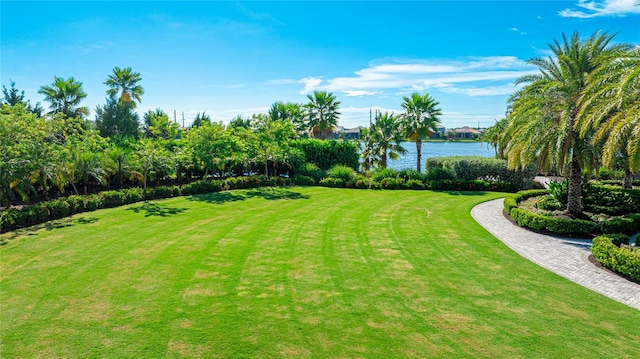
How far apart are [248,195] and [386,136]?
16.0 metres

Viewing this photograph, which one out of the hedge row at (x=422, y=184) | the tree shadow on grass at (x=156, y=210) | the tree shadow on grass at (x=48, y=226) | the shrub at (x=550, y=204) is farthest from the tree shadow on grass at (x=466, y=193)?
the tree shadow on grass at (x=48, y=226)

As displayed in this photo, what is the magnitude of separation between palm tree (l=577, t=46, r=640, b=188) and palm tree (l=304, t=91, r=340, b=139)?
28167mm

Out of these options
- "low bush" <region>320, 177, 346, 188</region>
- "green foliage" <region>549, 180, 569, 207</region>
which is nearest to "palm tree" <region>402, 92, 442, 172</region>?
"low bush" <region>320, 177, 346, 188</region>

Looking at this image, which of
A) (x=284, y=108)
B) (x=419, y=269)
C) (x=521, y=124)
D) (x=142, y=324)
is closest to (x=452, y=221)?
(x=521, y=124)

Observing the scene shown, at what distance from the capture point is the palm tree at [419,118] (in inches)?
1347

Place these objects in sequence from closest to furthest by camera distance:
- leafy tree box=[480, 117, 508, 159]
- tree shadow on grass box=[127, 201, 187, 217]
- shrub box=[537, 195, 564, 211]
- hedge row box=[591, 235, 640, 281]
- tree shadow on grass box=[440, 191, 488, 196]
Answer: hedge row box=[591, 235, 640, 281], tree shadow on grass box=[127, 201, 187, 217], shrub box=[537, 195, 564, 211], tree shadow on grass box=[440, 191, 488, 196], leafy tree box=[480, 117, 508, 159]

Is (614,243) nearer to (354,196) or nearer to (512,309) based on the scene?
(512,309)

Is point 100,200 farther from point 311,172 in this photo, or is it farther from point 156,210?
point 311,172

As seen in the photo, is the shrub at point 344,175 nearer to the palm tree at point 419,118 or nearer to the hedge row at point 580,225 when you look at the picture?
the palm tree at point 419,118

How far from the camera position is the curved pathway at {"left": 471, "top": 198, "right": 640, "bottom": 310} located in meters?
9.84

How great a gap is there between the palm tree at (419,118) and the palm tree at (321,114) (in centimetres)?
910

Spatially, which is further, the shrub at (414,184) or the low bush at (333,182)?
the low bush at (333,182)

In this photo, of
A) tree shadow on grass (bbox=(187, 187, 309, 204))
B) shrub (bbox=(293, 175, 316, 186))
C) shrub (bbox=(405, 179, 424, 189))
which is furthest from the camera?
shrub (bbox=(293, 175, 316, 186))

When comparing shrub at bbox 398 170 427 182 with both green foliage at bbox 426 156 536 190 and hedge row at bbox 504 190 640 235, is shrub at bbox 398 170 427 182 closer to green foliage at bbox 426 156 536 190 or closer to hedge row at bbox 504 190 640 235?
green foliage at bbox 426 156 536 190
